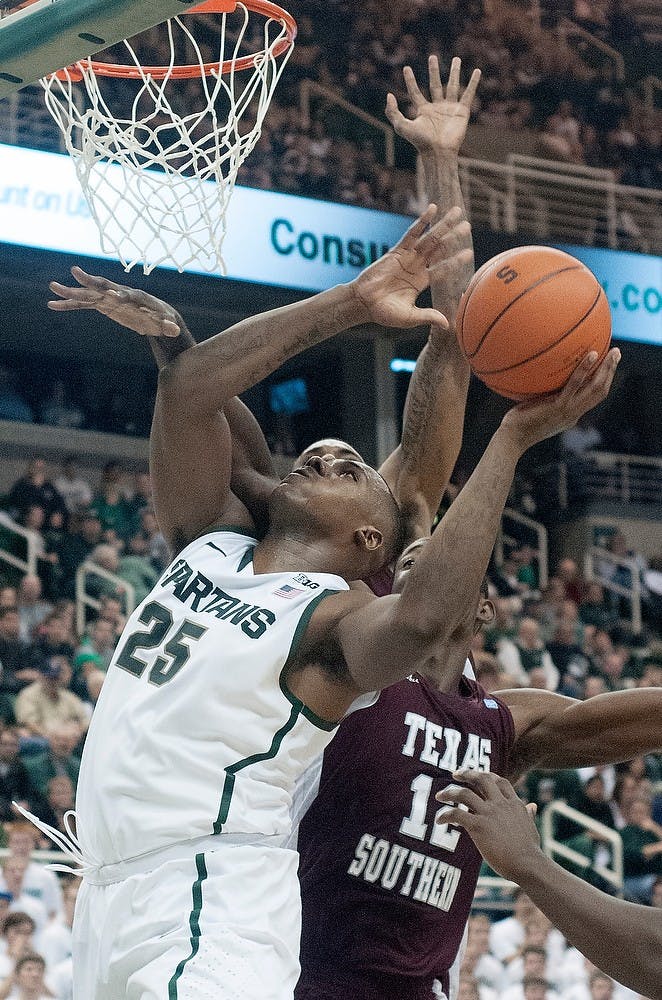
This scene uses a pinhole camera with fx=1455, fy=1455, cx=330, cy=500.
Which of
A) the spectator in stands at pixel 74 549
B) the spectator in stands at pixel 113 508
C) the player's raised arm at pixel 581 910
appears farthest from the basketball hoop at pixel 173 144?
the spectator in stands at pixel 113 508

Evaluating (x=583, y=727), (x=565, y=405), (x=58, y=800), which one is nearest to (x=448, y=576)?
(x=565, y=405)

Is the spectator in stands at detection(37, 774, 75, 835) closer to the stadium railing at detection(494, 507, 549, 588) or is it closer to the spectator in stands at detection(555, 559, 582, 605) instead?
the spectator in stands at detection(555, 559, 582, 605)

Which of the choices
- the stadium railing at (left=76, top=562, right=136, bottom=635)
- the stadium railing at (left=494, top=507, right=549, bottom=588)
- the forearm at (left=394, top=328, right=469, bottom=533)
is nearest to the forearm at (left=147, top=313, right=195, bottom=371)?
the forearm at (left=394, top=328, right=469, bottom=533)

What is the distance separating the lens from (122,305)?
2.94 metres

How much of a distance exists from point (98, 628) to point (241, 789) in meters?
5.86

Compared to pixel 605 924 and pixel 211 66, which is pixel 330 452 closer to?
pixel 605 924

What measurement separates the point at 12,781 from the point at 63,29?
508cm

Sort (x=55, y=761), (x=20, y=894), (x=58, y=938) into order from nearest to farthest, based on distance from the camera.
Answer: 1. (x=58, y=938)
2. (x=20, y=894)
3. (x=55, y=761)

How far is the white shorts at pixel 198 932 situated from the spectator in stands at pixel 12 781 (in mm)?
4617

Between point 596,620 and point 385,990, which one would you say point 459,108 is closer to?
point 385,990

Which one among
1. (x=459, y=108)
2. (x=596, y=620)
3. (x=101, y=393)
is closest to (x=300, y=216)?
(x=101, y=393)

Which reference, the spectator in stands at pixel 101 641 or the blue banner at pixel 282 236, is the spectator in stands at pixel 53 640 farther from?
the blue banner at pixel 282 236

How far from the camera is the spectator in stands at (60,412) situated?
1145 cm

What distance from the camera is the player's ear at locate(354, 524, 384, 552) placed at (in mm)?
3066
